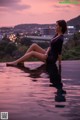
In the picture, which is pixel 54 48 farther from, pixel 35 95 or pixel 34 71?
pixel 35 95

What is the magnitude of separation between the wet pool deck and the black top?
302 mm

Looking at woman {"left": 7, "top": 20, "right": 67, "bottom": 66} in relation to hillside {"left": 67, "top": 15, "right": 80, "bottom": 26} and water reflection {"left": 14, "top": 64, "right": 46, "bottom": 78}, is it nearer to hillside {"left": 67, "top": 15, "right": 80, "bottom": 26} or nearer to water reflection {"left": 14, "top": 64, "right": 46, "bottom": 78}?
water reflection {"left": 14, "top": 64, "right": 46, "bottom": 78}

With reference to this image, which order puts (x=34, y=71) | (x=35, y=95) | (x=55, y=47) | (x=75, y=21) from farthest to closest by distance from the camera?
(x=75, y=21) < (x=34, y=71) < (x=55, y=47) < (x=35, y=95)

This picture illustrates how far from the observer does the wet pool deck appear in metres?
4.18

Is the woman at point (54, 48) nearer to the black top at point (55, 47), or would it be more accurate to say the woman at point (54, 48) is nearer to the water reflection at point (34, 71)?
the black top at point (55, 47)

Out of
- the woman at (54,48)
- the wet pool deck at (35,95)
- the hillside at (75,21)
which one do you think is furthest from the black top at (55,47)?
the hillside at (75,21)

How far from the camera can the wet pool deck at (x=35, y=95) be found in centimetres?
418

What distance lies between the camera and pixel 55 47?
6996mm

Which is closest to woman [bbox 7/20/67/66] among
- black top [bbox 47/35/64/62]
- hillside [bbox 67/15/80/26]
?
black top [bbox 47/35/64/62]

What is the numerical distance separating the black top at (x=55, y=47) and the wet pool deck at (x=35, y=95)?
0.99 ft

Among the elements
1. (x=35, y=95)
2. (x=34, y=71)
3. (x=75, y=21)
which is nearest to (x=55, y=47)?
(x=34, y=71)

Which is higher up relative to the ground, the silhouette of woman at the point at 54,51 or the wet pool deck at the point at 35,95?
the silhouette of woman at the point at 54,51

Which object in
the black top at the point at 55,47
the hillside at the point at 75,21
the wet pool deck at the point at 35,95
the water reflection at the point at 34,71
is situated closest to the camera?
the wet pool deck at the point at 35,95

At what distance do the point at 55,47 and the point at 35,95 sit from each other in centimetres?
186
